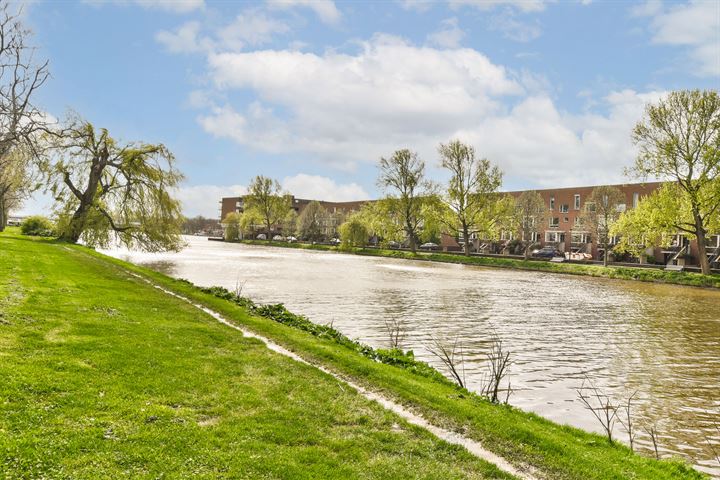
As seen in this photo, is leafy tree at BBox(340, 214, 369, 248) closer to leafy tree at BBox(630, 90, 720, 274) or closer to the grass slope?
leafy tree at BBox(630, 90, 720, 274)

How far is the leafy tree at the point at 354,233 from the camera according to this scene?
3661 inches

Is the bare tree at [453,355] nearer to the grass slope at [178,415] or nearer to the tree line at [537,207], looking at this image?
the grass slope at [178,415]

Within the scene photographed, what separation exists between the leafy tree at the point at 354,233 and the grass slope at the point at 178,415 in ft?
261

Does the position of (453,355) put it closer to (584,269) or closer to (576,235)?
(584,269)

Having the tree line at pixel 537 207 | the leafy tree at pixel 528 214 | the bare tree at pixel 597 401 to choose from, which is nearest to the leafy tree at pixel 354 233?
the tree line at pixel 537 207

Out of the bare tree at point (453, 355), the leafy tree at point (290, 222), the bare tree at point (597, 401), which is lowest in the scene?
the bare tree at point (597, 401)

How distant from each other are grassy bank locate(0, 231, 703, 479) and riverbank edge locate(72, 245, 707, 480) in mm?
32

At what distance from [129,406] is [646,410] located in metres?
10.7

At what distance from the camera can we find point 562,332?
21250 millimetres

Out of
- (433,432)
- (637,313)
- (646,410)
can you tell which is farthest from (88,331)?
(637,313)

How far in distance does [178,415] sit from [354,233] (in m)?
85.4

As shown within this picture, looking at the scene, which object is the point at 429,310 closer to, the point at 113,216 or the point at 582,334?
the point at 582,334

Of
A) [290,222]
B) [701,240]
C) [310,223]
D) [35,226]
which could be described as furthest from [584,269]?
[290,222]

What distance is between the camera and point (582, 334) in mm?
20922
